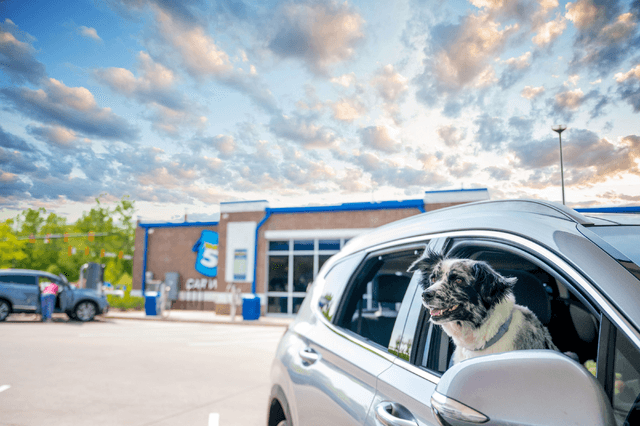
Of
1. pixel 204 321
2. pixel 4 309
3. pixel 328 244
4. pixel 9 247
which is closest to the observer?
pixel 4 309

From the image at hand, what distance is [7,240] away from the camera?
61031mm

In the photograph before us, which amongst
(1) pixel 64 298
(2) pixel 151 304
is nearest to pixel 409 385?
(1) pixel 64 298

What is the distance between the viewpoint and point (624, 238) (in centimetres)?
121

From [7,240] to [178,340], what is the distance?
2356 inches

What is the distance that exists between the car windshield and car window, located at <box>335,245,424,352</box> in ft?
2.50

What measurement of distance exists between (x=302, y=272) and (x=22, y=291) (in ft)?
38.8

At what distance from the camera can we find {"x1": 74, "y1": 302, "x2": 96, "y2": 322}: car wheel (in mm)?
18109

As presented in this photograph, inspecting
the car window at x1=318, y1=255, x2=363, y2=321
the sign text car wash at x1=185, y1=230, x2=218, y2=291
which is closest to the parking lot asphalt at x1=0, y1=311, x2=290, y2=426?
the car window at x1=318, y1=255, x2=363, y2=321

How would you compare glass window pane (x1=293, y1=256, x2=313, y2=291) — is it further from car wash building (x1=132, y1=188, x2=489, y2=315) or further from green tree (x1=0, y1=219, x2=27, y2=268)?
green tree (x1=0, y1=219, x2=27, y2=268)

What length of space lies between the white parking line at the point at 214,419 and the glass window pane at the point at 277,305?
60.7ft

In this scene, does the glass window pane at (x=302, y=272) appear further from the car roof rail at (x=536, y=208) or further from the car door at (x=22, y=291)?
the car roof rail at (x=536, y=208)

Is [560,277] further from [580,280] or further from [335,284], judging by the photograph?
[335,284]

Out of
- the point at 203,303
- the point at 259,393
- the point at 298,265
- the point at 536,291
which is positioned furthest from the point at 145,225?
the point at 536,291

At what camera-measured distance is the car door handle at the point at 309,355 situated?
2410 millimetres
